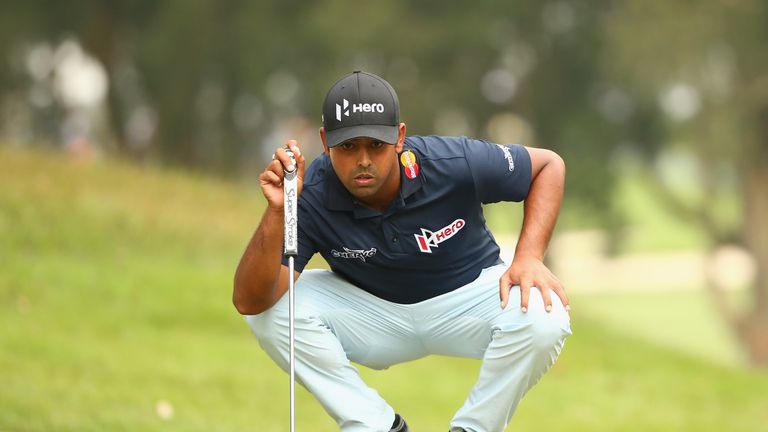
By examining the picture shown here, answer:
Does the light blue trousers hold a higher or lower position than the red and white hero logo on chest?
lower

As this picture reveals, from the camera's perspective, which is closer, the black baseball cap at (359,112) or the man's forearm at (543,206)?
the black baseball cap at (359,112)

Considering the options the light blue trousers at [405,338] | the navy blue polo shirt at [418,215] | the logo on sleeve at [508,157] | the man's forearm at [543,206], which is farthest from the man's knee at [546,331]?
the logo on sleeve at [508,157]

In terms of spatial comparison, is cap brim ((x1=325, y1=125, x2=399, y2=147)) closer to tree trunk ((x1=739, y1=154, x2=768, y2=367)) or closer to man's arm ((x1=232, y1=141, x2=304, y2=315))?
man's arm ((x1=232, y1=141, x2=304, y2=315))

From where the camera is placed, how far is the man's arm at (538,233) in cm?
541

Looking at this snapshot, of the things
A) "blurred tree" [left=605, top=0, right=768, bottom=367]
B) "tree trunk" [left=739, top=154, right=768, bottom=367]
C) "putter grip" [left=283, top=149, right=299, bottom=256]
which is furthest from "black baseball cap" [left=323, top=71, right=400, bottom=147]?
"tree trunk" [left=739, top=154, right=768, bottom=367]

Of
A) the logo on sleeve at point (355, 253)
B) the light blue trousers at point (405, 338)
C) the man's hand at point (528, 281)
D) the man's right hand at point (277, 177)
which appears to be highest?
the man's right hand at point (277, 177)

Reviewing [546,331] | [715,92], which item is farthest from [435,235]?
[715,92]

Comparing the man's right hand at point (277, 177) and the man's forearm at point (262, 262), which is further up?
the man's right hand at point (277, 177)

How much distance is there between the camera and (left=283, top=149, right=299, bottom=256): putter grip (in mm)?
5082

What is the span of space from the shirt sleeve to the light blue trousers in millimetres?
391

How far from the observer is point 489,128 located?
2822cm

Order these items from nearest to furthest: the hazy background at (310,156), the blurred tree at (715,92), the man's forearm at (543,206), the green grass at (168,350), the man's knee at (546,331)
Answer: the man's knee at (546,331)
the man's forearm at (543,206)
the green grass at (168,350)
the hazy background at (310,156)
the blurred tree at (715,92)

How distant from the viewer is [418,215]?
5523mm

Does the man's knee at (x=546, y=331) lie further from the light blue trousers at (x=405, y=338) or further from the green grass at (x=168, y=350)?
the green grass at (x=168, y=350)
